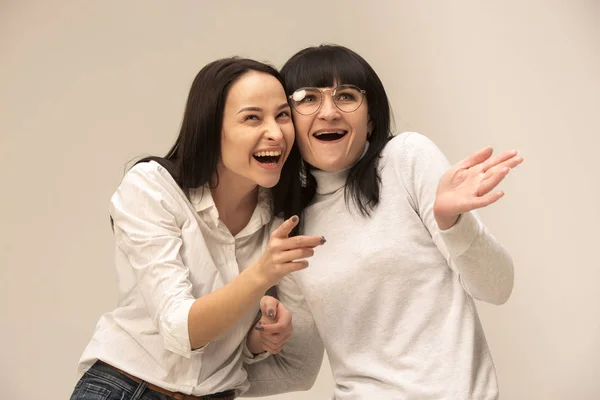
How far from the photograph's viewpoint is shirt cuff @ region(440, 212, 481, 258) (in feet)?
4.73

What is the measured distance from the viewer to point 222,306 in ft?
5.11

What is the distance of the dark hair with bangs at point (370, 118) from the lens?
5.70 feet

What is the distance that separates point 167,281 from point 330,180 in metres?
0.44

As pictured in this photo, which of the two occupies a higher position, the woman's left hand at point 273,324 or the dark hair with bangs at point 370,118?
the dark hair with bangs at point 370,118

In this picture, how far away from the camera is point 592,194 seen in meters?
2.96

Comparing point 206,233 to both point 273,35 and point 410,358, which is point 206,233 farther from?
point 273,35

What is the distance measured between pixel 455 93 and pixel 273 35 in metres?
0.76

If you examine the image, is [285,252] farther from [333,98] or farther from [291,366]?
[291,366]

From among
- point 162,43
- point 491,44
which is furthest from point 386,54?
point 162,43

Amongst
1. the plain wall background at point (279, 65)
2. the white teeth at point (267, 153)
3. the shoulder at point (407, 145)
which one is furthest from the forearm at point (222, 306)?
the plain wall background at point (279, 65)

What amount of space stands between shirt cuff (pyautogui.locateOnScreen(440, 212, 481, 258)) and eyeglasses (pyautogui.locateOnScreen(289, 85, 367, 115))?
42 cm

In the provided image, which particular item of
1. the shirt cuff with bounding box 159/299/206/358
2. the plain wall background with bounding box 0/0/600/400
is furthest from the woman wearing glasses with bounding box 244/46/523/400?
the plain wall background with bounding box 0/0/600/400

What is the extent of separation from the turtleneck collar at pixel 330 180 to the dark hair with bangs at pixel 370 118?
0.02 meters

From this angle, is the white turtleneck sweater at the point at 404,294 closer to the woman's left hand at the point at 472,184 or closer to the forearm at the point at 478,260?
the forearm at the point at 478,260
